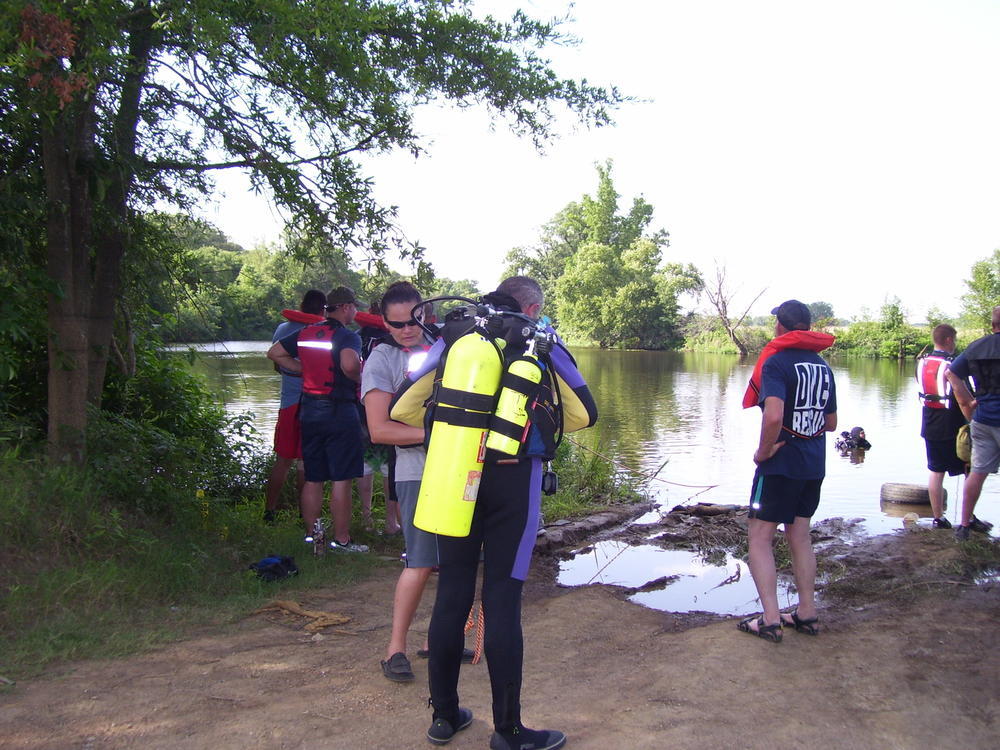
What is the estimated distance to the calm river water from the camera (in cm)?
694

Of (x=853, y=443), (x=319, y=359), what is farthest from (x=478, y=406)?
(x=853, y=443)

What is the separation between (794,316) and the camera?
4.79m

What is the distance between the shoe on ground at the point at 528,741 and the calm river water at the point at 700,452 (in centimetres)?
298

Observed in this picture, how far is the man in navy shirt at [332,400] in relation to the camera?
591 cm

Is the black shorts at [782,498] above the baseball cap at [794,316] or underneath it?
underneath

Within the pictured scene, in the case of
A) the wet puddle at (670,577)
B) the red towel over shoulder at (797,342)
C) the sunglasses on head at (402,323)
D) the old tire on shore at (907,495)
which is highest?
the sunglasses on head at (402,323)

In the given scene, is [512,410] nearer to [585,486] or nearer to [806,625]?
[806,625]

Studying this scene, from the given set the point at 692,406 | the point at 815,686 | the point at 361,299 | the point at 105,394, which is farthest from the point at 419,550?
the point at 692,406

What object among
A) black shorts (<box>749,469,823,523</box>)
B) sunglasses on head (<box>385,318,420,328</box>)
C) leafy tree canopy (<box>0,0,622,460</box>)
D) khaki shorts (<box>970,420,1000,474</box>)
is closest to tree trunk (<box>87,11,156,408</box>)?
leafy tree canopy (<box>0,0,622,460</box>)

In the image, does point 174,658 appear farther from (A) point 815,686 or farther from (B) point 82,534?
(A) point 815,686

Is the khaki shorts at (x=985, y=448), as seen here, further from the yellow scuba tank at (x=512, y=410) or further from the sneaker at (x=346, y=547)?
the yellow scuba tank at (x=512, y=410)

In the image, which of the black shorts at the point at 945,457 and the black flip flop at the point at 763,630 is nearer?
the black flip flop at the point at 763,630

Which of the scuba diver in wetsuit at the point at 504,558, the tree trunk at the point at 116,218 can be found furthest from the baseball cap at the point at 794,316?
the tree trunk at the point at 116,218

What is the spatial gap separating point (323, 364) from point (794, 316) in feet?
10.6
